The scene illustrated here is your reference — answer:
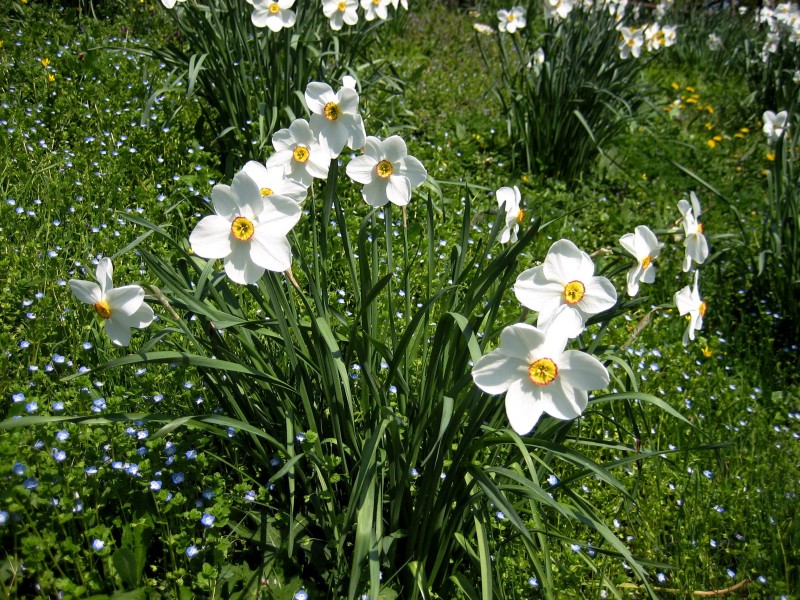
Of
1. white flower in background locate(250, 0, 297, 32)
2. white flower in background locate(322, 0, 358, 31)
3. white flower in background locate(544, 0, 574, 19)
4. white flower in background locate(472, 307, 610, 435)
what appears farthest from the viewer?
white flower in background locate(544, 0, 574, 19)

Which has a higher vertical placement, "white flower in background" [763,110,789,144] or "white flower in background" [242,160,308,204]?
"white flower in background" [763,110,789,144]

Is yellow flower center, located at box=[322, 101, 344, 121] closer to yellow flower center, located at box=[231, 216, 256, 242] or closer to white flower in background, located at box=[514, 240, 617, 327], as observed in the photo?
yellow flower center, located at box=[231, 216, 256, 242]

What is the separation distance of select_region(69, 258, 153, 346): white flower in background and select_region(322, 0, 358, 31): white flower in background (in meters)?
2.23

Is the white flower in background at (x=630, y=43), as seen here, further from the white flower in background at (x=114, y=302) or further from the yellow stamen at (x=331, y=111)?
the white flower in background at (x=114, y=302)

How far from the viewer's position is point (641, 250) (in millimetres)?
1733

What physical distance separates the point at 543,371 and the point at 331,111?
0.87 metres

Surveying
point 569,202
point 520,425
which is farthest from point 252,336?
point 569,202

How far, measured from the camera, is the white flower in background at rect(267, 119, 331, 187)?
5.74ft

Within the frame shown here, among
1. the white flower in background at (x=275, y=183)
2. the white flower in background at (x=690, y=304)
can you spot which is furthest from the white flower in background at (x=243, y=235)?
the white flower in background at (x=690, y=304)

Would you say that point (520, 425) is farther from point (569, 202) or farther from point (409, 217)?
point (569, 202)

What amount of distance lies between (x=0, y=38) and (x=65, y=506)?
3575 millimetres

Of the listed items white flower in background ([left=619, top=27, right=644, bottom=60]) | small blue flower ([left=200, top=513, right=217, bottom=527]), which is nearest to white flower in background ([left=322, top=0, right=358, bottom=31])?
white flower in background ([left=619, top=27, right=644, bottom=60])

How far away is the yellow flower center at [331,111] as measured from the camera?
1.75 metres

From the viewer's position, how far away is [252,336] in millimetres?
1961
